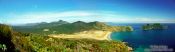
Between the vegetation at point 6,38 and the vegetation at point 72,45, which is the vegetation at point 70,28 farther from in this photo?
the vegetation at point 6,38

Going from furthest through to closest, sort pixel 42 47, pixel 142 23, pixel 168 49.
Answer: pixel 142 23 < pixel 168 49 < pixel 42 47

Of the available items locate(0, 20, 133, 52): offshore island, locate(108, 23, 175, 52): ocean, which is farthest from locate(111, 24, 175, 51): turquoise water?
locate(0, 20, 133, 52): offshore island

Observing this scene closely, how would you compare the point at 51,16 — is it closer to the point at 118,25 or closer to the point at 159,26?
the point at 118,25

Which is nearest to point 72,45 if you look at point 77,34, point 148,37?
point 77,34

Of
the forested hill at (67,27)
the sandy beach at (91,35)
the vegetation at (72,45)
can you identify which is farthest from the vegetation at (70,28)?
the vegetation at (72,45)

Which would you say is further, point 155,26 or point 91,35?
point 155,26

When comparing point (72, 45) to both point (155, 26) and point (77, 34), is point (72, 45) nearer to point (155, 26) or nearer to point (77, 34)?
point (77, 34)

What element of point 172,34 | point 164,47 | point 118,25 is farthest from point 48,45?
point 172,34
